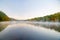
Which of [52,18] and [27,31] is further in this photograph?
[52,18]

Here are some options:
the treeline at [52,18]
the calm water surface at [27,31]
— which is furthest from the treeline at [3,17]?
the treeline at [52,18]

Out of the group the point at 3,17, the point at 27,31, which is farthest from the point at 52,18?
the point at 3,17

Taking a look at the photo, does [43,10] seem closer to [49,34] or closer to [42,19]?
[42,19]

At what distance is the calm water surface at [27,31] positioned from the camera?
144 centimetres

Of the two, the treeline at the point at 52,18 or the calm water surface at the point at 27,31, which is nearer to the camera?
the calm water surface at the point at 27,31

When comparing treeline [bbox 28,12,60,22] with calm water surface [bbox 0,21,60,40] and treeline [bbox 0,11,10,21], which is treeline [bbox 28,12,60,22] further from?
treeline [bbox 0,11,10,21]

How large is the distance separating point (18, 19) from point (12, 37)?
37cm

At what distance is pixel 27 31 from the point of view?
153 centimetres

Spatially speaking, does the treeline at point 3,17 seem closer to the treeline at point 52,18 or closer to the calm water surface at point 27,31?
the calm water surface at point 27,31

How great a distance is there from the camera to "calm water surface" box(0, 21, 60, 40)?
1442mm

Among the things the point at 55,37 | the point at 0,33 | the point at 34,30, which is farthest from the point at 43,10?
the point at 0,33

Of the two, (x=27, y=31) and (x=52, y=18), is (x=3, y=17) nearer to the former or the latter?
(x=27, y=31)

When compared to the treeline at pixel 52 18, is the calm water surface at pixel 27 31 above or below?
below

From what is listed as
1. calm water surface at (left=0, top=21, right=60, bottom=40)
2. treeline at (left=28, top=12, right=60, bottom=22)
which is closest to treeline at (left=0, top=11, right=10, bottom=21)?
calm water surface at (left=0, top=21, right=60, bottom=40)
